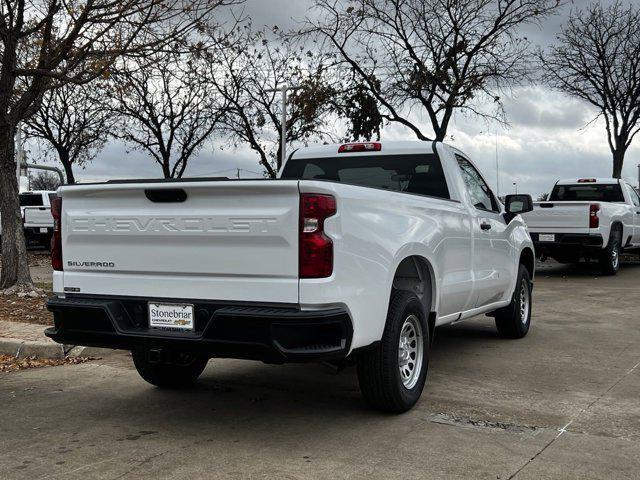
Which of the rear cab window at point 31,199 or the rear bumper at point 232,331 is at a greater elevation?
the rear cab window at point 31,199

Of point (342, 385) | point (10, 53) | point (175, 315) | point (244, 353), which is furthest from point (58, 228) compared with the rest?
point (10, 53)

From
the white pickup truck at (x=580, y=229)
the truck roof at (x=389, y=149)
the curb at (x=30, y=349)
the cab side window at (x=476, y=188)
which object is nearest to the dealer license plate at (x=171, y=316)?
the truck roof at (x=389, y=149)

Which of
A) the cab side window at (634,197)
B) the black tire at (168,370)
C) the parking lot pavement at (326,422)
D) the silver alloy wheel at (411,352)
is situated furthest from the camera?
the cab side window at (634,197)

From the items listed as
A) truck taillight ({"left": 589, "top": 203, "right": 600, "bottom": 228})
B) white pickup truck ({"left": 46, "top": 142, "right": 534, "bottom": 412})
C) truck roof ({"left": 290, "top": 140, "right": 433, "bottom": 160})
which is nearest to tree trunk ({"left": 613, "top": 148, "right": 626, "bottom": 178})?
truck taillight ({"left": 589, "top": 203, "right": 600, "bottom": 228})

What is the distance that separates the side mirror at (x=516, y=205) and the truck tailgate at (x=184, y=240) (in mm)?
3955

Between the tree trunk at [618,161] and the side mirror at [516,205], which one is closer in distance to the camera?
the side mirror at [516,205]

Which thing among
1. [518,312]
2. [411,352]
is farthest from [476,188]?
[411,352]

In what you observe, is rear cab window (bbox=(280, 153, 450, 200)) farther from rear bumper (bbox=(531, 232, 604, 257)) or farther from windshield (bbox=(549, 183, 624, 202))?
windshield (bbox=(549, 183, 624, 202))

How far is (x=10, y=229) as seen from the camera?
11305 mm

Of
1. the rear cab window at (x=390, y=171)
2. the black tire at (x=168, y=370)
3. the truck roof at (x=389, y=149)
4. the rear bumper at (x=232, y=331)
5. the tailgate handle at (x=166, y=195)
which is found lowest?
the black tire at (x=168, y=370)

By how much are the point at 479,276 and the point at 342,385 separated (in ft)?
5.30

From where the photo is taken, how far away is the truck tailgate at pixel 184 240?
13.8 ft

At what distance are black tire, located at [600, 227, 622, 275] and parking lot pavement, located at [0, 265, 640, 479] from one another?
27.6 ft

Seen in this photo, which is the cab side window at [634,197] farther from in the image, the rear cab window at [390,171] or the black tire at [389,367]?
the black tire at [389,367]
